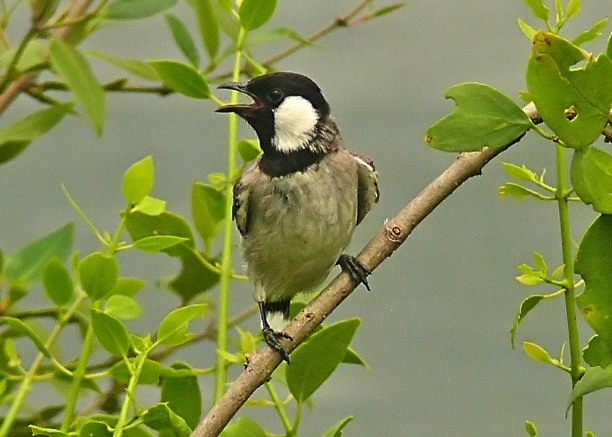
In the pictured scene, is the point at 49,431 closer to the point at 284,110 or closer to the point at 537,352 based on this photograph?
the point at 537,352

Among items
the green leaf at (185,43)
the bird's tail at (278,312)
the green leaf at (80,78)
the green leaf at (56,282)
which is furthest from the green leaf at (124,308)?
the bird's tail at (278,312)

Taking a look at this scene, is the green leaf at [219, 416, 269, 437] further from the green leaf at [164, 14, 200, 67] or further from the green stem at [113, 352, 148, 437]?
the green leaf at [164, 14, 200, 67]

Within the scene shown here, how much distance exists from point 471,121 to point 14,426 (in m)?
0.56

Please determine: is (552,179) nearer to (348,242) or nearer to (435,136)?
(348,242)

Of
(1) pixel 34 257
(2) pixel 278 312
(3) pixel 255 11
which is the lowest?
(2) pixel 278 312

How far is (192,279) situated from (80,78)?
0.51 ft

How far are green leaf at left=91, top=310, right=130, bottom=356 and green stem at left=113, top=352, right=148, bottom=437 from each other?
11 mm

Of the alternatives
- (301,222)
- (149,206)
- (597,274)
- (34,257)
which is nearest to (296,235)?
(301,222)

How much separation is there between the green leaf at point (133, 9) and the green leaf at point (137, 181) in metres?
0.20

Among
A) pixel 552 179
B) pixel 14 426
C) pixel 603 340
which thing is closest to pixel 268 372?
pixel 603 340

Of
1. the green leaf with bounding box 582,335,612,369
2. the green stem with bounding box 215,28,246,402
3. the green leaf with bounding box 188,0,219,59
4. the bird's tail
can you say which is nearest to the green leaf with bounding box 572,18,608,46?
the green leaf with bounding box 582,335,612,369

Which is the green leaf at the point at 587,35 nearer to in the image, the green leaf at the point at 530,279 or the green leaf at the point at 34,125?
the green leaf at the point at 530,279

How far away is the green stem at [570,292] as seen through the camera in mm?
409

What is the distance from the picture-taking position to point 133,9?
0.77 m
